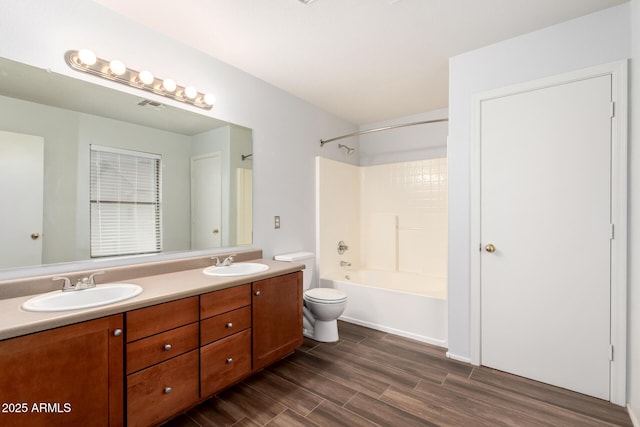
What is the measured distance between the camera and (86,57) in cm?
162

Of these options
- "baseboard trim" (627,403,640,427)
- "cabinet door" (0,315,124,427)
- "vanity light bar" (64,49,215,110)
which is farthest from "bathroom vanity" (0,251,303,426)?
"baseboard trim" (627,403,640,427)

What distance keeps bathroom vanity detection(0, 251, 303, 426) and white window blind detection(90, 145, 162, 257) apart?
0.86 feet

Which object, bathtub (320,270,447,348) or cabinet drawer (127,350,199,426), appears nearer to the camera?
cabinet drawer (127,350,199,426)

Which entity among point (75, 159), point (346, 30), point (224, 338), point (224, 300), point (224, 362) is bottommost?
point (224, 362)

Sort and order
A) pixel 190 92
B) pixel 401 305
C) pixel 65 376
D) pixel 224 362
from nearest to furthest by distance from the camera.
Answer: pixel 65 376 < pixel 224 362 < pixel 190 92 < pixel 401 305

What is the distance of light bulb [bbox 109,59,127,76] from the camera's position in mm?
1706

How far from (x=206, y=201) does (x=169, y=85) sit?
2.79ft

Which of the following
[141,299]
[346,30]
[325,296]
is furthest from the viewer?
[325,296]

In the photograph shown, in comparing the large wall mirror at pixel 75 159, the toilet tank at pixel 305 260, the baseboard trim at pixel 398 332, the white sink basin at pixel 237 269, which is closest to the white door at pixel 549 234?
the baseboard trim at pixel 398 332

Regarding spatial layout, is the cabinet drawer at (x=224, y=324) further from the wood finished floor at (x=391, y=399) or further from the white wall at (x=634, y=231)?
the white wall at (x=634, y=231)

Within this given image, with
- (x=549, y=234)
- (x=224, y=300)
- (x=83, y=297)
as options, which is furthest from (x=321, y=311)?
(x=549, y=234)

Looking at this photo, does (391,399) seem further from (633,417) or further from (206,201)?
(206,201)

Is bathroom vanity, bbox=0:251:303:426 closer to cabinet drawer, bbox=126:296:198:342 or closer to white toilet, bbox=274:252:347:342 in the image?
cabinet drawer, bbox=126:296:198:342

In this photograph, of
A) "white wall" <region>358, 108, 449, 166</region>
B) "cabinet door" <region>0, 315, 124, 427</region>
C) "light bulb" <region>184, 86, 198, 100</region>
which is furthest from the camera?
"white wall" <region>358, 108, 449, 166</region>
